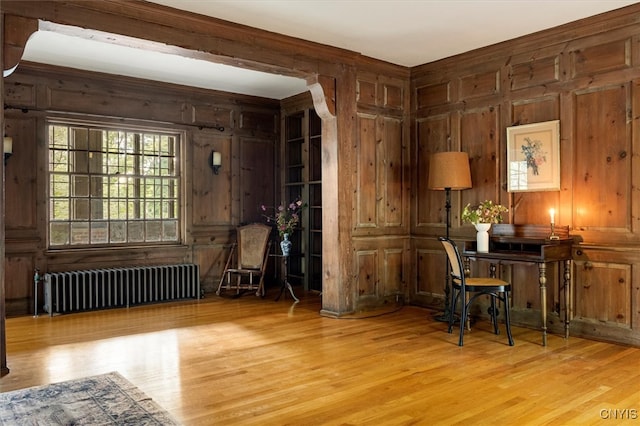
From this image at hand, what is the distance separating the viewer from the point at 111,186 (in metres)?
6.72

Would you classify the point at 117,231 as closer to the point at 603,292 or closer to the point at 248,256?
the point at 248,256

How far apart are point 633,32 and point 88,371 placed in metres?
5.26

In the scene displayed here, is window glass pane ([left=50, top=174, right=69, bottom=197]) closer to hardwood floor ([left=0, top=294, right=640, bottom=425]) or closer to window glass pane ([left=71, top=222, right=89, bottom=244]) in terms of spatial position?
window glass pane ([left=71, top=222, right=89, bottom=244])

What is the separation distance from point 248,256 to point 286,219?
0.92 m

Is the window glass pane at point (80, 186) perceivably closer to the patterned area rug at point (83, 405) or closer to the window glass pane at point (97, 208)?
the window glass pane at point (97, 208)

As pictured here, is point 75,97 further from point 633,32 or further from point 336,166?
point 633,32

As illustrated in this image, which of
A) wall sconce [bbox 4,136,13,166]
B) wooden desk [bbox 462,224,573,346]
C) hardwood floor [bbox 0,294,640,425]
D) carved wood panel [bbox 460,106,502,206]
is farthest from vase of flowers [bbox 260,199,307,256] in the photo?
wall sconce [bbox 4,136,13,166]

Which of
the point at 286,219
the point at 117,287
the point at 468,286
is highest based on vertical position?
the point at 286,219

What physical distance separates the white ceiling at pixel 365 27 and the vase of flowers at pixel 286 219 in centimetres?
204

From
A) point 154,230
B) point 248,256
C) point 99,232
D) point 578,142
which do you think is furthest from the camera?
point 248,256

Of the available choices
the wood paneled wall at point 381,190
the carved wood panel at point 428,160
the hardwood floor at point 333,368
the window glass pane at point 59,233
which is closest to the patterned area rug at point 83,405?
the hardwood floor at point 333,368

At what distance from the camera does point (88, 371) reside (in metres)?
3.77

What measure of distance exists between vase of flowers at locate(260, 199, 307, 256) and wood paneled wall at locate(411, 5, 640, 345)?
2.33m

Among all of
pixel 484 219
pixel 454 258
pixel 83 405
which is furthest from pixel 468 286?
pixel 83 405
